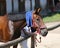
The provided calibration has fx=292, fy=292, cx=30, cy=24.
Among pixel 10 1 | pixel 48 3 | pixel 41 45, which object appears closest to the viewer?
pixel 41 45

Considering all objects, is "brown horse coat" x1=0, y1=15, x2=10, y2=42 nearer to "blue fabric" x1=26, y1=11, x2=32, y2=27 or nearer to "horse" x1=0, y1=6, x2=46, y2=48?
"horse" x1=0, y1=6, x2=46, y2=48

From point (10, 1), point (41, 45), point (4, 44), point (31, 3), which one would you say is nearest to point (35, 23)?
point (4, 44)

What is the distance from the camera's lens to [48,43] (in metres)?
10.7

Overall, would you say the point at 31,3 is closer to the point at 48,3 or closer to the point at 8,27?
the point at 48,3

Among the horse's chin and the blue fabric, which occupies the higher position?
the blue fabric

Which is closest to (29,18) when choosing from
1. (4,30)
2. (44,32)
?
(44,32)

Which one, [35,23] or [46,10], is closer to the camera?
[35,23]

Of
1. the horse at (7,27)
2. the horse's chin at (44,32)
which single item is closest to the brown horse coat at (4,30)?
the horse at (7,27)

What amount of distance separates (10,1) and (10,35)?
57.8 feet

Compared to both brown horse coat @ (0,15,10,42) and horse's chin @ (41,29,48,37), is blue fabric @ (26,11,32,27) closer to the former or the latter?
horse's chin @ (41,29,48,37)

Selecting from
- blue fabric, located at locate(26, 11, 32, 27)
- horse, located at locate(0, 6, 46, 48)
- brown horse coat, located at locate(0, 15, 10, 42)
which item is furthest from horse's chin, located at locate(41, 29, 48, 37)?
brown horse coat, located at locate(0, 15, 10, 42)

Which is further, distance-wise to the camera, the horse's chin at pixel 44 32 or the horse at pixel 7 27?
the horse's chin at pixel 44 32

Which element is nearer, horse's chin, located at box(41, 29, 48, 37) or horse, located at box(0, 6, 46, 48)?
horse, located at box(0, 6, 46, 48)

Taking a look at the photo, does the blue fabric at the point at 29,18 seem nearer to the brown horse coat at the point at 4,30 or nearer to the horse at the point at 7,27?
the horse at the point at 7,27
